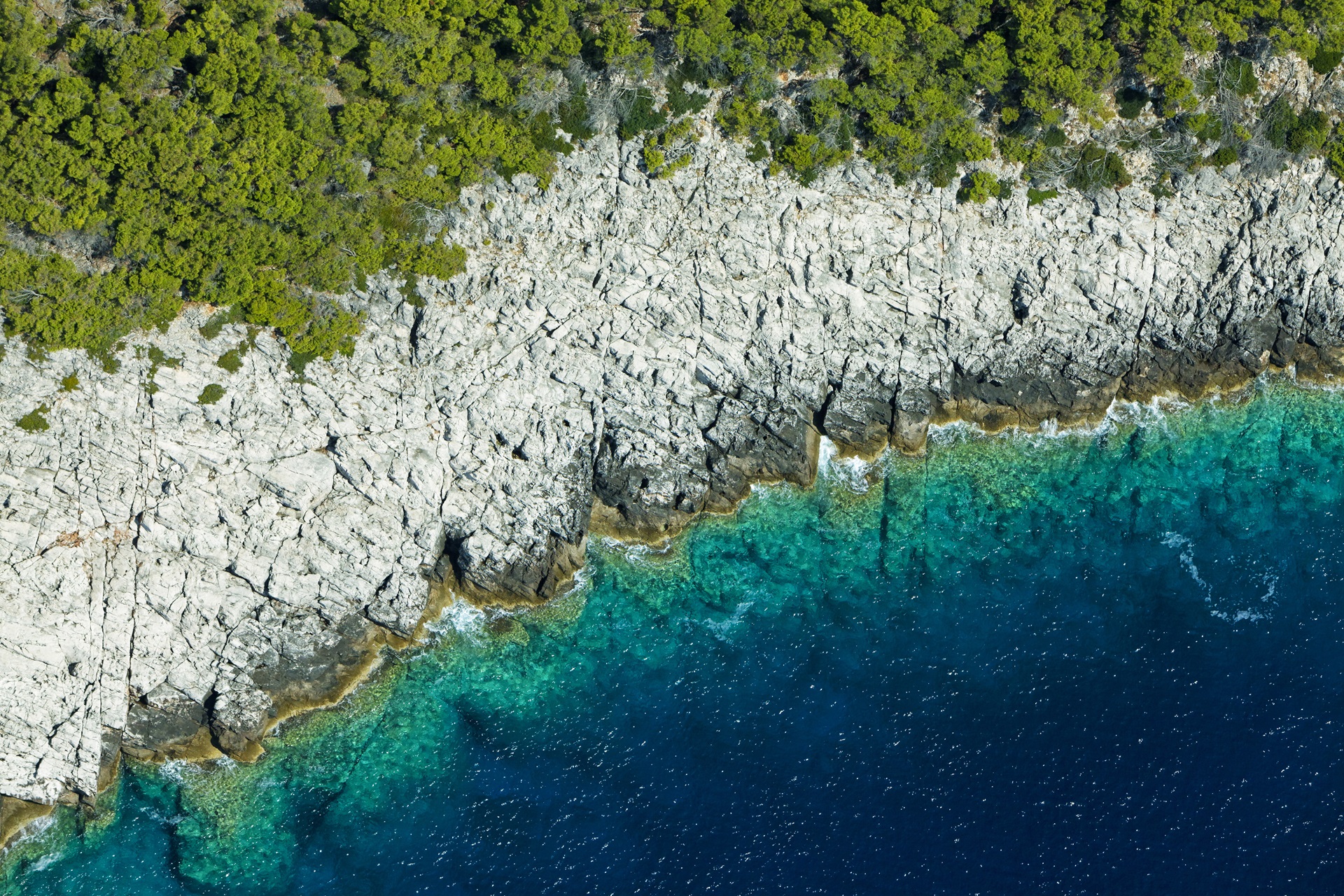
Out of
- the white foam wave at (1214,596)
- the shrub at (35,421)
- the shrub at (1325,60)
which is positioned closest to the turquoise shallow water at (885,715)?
the white foam wave at (1214,596)

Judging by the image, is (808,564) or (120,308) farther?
(808,564)

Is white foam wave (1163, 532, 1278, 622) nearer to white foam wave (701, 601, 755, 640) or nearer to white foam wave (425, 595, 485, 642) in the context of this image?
white foam wave (701, 601, 755, 640)

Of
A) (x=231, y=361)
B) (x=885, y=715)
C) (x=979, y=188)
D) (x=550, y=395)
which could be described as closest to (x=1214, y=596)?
(x=885, y=715)

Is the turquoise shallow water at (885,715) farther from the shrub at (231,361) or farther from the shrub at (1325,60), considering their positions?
the shrub at (1325,60)

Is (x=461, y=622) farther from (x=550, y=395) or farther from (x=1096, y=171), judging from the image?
(x=1096, y=171)

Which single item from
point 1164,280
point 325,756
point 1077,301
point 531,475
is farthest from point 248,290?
point 1164,280

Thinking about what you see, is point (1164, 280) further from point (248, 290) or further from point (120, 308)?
point (120, 308)

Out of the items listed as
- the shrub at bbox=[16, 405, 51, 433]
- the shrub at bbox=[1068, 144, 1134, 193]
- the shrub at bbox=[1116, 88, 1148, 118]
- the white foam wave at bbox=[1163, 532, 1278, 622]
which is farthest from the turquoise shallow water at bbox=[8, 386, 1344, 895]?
the shrub at bbox=[16, 405, 51, 433]
